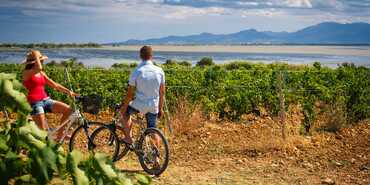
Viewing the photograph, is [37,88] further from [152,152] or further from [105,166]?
[105,166]

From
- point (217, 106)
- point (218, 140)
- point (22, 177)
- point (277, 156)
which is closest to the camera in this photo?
point (22, 177)

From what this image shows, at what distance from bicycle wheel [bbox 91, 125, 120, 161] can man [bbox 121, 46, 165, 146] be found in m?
0.21

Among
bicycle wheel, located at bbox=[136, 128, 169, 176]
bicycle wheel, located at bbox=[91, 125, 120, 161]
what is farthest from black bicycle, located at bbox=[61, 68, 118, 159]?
bicycle wheel, located at bbox=[136, 128, 169, 176]

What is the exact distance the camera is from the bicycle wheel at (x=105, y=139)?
704 cm

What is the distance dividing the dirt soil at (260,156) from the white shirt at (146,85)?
862 mm

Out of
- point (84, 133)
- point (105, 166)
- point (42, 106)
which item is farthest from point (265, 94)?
point (105, 166)

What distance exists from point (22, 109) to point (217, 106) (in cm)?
1218

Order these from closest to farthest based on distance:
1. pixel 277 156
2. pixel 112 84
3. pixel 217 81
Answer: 1. pixel 277 156
2. pixel 112 84
3. pixel 217 81

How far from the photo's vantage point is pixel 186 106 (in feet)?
35.4

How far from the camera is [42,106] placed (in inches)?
272

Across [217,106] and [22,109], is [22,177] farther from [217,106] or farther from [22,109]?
[217,106]

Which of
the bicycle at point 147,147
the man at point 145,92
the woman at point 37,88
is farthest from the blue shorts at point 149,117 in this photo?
the woman at point 37,88

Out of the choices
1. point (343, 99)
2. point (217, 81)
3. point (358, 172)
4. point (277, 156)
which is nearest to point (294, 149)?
point (277, 156)

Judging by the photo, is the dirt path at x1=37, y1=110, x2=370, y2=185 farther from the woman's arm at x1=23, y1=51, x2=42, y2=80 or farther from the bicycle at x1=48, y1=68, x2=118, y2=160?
the woman's arm at x1=23, y1=51, x2=42, y2=80
